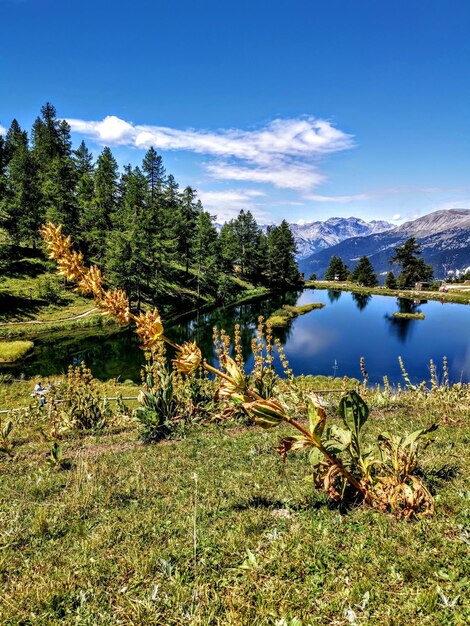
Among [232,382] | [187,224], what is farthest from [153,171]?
[232,382]

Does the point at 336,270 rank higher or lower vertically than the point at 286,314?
higher

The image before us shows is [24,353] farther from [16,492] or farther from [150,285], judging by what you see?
[16,492]

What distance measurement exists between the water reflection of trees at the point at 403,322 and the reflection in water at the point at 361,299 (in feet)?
26.9

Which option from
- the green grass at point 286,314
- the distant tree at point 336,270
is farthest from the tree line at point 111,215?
the distant tree at point 336,270

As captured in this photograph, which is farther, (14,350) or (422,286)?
(422,286)

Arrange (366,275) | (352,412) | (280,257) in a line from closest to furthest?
(352,412) < (280,257) < (366,275)

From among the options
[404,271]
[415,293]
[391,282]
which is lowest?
[415,293]

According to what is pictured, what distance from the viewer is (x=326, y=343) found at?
50.3 metres

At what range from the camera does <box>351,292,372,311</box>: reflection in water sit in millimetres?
91006

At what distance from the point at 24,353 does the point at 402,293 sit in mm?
103137

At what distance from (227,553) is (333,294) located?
115810mm

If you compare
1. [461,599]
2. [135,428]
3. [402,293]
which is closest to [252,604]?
[461,599]

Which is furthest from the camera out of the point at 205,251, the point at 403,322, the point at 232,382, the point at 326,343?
the point at 205,251

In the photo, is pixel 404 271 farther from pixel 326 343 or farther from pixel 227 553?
pixel 227 553
